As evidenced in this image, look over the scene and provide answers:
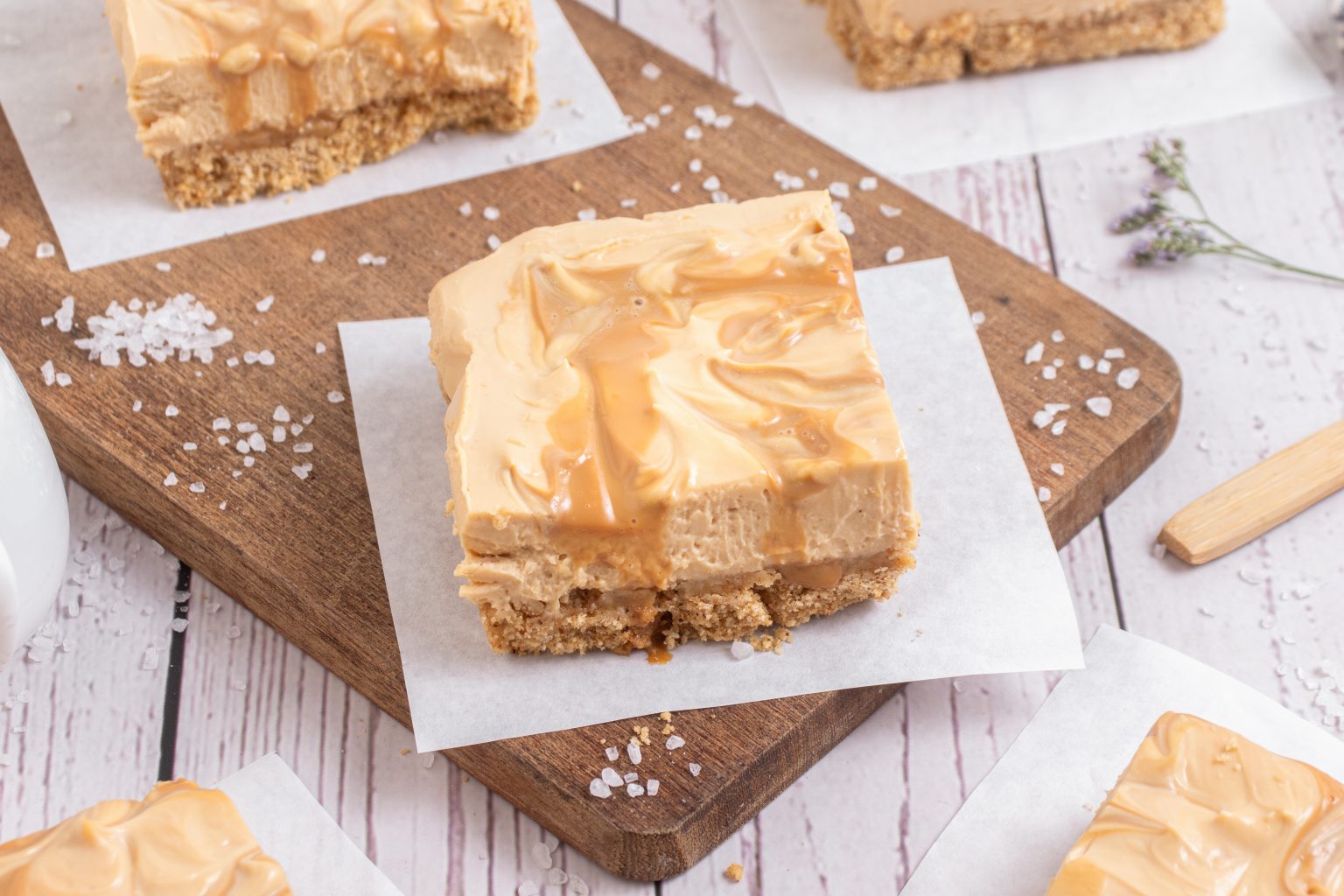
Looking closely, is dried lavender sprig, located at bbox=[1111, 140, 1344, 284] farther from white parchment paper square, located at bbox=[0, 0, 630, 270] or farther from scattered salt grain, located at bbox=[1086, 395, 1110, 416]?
white parchment paper square, located at bbox=[0, 0, 630, 270]

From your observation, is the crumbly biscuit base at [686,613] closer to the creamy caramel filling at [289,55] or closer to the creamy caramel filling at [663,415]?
the creamy caramel filling at [663,415]

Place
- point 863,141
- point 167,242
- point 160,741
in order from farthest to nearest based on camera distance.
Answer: point 863,141, point 167,242, point 160,741

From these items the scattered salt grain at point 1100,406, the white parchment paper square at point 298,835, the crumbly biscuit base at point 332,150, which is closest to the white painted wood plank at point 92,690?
the white parchment paper square at point 298,835

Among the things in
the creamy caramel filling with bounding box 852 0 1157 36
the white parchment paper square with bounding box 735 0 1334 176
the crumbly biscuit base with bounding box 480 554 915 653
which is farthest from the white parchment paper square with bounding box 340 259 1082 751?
the creamy caramel filling with bounding box 852 0 1157 36

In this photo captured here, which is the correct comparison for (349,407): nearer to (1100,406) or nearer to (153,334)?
(153,334)

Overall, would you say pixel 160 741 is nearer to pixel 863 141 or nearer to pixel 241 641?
pixel 241 641

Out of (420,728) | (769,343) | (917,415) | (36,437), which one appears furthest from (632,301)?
(36,437)

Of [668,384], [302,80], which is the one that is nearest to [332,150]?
[302,80]
